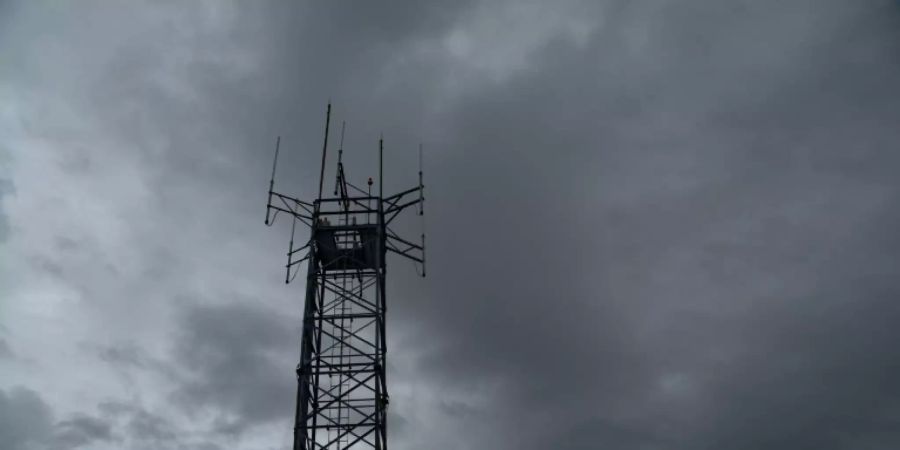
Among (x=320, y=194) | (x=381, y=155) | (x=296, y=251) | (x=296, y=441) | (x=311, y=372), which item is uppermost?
(x=381, y=155)

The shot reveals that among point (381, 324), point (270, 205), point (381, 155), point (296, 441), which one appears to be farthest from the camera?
point (381, 155)

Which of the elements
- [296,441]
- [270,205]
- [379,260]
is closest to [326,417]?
[296,441]

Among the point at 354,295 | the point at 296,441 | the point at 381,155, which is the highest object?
the point at 381,155

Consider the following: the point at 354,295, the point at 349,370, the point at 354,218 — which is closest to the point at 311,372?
the point at 349,370

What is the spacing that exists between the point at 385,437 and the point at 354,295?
739 cm

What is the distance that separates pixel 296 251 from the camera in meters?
43.3

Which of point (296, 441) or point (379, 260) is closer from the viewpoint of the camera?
point (296, 441)

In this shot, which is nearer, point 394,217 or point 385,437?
point 385,437

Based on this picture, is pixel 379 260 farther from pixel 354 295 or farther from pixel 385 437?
pixel 385 437

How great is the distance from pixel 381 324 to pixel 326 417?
5088 mm

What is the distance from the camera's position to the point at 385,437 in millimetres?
38438

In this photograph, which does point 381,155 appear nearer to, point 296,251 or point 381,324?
point 296,251

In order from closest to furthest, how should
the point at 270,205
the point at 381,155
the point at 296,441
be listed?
the point at 296,441 < the point at 270,205 < the point at 381,155

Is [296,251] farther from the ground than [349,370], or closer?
farther from the ground
